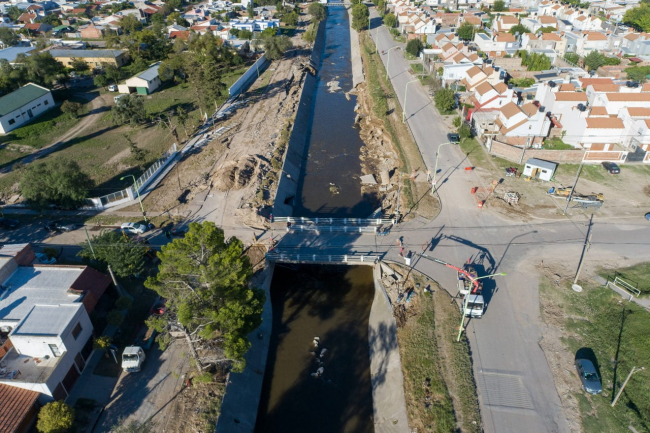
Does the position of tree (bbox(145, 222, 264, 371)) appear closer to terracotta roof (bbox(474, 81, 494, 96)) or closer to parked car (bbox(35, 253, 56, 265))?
parked car (bbox(35, 253, 56, 265))

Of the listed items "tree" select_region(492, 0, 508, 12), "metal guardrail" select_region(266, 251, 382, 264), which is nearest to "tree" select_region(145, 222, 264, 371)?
"metal guardrail" select_region(266, 251, 382, 264)

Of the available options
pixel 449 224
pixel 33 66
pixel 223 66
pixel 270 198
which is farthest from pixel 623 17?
pixel 33 66

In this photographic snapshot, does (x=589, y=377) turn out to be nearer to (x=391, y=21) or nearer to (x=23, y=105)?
(x=23, y=105)

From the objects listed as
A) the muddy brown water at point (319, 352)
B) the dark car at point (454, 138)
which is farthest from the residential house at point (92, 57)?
the muddy brown water at point (319, 352)

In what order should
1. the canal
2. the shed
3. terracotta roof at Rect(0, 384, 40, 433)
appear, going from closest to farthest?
terracotta roof at Rect(0, 384, 40, 433) < the shed < the canal

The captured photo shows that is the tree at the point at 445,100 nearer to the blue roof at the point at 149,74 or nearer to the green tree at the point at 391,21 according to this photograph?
the blue roof at the point at 149,74

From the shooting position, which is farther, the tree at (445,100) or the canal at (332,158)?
the tree at (445,100)

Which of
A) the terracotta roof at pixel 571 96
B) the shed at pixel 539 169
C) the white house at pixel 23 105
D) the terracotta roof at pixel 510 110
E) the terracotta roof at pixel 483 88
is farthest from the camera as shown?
the white house at pixel 23 105
